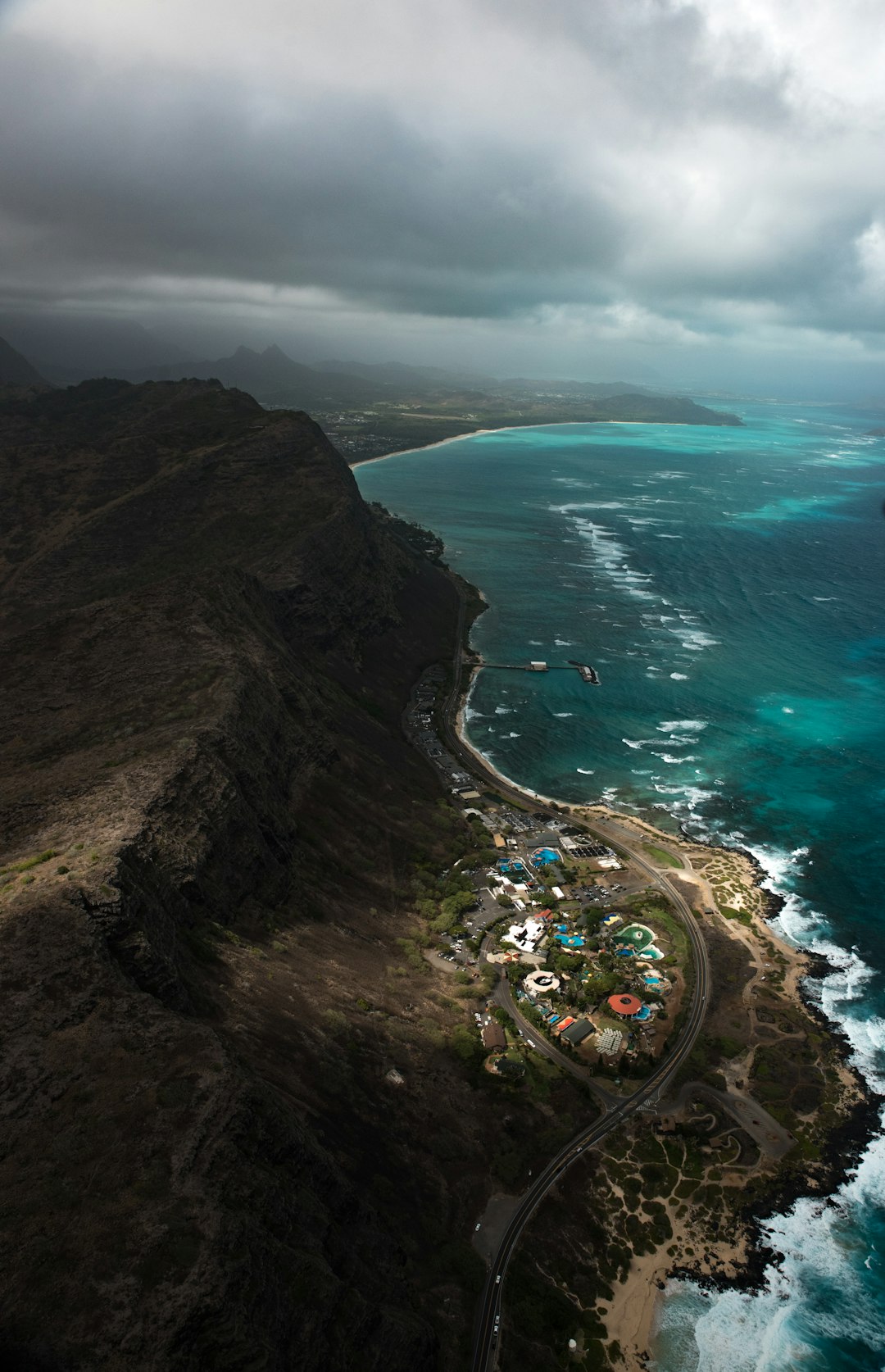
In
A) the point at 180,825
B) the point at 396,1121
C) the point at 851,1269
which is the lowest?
the point at 851,1269

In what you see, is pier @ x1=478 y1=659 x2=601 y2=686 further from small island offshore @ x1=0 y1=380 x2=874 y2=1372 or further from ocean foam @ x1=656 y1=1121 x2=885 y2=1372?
ocean foam @ x1=656 y1=1121 x2=885 y2=1372

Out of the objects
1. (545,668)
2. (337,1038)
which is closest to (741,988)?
(337,1038)

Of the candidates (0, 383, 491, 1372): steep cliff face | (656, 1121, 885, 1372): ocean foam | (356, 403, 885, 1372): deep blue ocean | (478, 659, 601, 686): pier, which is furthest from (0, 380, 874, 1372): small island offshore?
(478, 659, 601, 686): pier

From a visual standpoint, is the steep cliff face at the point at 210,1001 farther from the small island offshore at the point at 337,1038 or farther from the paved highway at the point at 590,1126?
the paved highway at the point at 590,1126

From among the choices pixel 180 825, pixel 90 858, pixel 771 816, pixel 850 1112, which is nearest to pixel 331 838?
pixel 180 825

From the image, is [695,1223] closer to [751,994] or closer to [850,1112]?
[850,1112]

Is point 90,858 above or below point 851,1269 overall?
above
